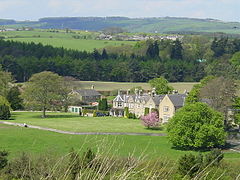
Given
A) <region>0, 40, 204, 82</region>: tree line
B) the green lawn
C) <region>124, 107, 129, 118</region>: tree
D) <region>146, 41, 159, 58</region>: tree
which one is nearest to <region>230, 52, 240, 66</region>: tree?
<region>0, 40, 204, 82</region>: tree line

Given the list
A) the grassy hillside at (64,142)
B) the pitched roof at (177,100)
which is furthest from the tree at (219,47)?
the grassy hillside at (64,142)

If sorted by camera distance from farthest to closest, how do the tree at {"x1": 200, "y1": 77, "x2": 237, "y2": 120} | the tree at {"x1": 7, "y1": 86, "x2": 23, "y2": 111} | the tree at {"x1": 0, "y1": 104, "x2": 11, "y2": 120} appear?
the tree at {"x1": 7, "y1": 86, "x2": 23, "y2": 111}, the tree at {"x1": 0, "y1": 104, "x2": 11, "y2": 120}, the tree at {"x1": 200, "y1": 77, "x2": 237, "y2": 120}

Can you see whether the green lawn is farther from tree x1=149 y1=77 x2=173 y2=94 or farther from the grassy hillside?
tree x1=149 y1=77 x2=173 y2=94

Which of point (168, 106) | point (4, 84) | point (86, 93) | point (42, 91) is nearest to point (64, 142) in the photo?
point (168, 106)

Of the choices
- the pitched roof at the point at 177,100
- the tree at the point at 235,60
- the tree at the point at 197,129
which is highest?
the tree at the point at 197,129

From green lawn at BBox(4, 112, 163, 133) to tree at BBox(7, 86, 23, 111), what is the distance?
421cm

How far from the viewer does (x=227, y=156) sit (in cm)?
4238

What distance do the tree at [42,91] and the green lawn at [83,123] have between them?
80.5 inches

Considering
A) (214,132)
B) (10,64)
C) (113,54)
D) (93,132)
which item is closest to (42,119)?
(93,132)

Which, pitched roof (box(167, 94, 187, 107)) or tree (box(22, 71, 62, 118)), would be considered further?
tree (box(22, 71, 62, 118))

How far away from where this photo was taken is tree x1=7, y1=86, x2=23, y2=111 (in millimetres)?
74312

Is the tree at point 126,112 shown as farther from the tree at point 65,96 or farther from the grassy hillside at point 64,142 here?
the grassy hillside at point 64,142

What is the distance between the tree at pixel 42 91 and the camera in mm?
66762

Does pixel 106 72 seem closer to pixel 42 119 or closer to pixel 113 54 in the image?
pixel 113 54
